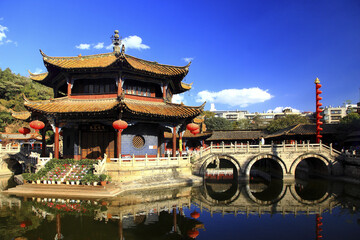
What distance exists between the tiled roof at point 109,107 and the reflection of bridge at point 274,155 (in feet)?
17.2

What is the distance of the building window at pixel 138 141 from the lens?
18.9m

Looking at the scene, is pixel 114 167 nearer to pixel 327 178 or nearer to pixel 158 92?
pixel 158 92

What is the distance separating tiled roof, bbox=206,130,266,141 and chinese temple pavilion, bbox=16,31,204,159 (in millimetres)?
14388

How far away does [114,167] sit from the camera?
16.0 metres

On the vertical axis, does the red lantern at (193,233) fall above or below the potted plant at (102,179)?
below

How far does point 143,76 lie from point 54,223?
42.2ft

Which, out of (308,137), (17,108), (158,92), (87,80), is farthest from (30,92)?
(308,137)

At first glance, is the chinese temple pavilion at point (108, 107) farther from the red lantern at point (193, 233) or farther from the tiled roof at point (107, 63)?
the red lantern at point (193, 233)

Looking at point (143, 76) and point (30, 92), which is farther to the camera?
point (30, 92)

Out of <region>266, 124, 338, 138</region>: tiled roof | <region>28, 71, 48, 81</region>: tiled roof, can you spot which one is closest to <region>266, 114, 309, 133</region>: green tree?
<region>266, 124, 338, 138</region>: tiled roof

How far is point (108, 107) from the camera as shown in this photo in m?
17.2

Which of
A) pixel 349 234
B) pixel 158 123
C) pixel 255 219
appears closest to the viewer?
pixel 349 234

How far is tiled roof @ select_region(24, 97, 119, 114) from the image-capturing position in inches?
642

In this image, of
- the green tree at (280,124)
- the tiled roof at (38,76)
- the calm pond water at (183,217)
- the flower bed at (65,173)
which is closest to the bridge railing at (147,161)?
the flower bed at (65,173)
